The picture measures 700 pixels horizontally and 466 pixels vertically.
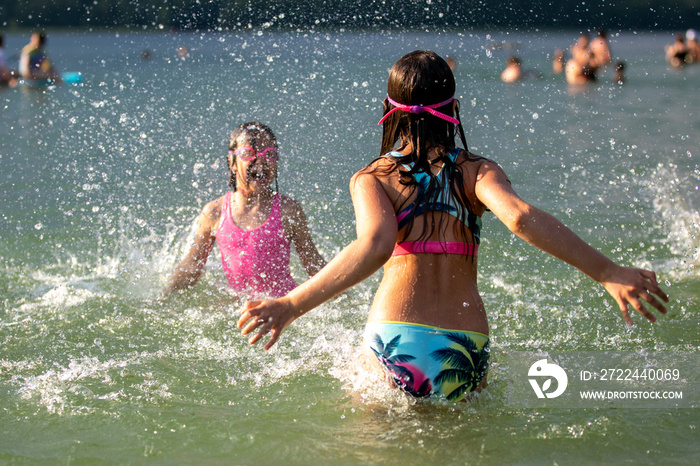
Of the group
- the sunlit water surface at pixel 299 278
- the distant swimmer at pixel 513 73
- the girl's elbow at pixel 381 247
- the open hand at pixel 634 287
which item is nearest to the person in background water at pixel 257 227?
the sunlit water surface at pixel 299 278

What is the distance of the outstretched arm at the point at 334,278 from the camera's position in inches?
96.1

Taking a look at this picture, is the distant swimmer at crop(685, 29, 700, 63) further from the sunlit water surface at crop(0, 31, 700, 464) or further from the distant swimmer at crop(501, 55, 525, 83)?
the sunlit water surface at crop(0, 31, 700, 464)

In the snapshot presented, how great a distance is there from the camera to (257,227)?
4570 millimetres

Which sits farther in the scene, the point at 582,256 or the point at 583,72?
the point at 583,72

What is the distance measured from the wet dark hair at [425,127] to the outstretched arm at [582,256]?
0.26 metres

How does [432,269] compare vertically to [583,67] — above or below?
below

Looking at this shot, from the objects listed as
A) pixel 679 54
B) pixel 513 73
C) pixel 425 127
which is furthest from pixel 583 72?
pixel 425 127

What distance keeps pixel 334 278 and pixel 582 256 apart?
2.77 ft

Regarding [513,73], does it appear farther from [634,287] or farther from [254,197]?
[634,287]

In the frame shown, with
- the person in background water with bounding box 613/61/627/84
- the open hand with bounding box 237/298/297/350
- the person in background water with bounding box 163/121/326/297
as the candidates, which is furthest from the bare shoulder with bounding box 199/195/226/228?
the person in background water with bounding box 613/61/627/84

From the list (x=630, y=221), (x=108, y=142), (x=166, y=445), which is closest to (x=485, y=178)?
(x=166, y=445)

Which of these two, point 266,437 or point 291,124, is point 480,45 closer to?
point 291,124

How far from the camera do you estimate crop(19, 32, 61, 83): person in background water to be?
17438 mm

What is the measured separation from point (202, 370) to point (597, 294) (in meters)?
2.81
